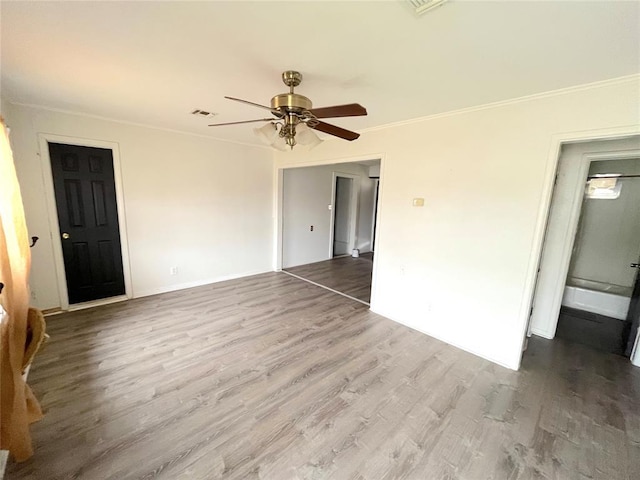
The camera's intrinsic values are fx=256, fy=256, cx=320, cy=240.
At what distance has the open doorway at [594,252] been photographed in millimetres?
2818

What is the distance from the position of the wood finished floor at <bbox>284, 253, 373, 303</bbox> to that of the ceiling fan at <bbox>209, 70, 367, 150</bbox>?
2.75m

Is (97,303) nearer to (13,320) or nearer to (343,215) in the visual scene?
(13,320)

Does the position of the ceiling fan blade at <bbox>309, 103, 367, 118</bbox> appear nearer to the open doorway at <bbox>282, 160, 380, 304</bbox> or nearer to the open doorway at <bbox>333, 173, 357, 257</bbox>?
the open doorway at <bbox>282, 160, 380, 304</bbox>

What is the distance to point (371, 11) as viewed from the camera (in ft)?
4.18

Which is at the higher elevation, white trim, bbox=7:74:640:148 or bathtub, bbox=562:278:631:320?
white trim, bbox=7:74:640:148

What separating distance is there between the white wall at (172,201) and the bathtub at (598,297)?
527 centimetres

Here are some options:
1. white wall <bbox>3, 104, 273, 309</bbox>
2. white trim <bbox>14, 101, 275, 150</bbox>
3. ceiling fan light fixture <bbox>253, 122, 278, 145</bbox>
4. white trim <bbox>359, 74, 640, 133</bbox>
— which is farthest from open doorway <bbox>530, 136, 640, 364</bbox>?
white trim <bbox>14, 101, 275, 150</bbox>

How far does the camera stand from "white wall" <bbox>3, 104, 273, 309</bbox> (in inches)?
118

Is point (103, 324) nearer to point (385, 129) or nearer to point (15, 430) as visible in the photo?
point (15, 430)

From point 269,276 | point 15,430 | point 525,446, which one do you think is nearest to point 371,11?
point 525,446

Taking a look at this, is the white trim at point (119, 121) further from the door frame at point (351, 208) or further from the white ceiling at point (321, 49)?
the door frame at point (351, 208)

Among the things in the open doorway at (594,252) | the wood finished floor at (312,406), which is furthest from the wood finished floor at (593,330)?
the wood finished floor at (312,406)

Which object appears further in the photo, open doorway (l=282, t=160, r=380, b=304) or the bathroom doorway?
open doorway (l=282, t=160, r=380, b=304)

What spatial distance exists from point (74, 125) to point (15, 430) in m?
3.27
